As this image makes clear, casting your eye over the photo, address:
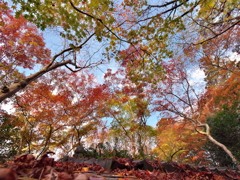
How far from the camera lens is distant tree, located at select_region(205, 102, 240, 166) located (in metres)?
10.00

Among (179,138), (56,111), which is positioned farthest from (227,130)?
(56,111)

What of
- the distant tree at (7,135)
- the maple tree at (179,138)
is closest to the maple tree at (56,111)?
the distant tree at (7,135)

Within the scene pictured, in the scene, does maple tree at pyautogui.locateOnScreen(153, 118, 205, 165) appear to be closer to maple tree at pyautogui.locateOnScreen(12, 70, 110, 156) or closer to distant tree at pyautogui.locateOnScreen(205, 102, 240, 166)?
distant tree at pyautogui.locateOnScreen(205, 102, 240, 166)

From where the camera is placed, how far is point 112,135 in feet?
40.9

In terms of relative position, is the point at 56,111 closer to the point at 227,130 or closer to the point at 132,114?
the point at 132,114

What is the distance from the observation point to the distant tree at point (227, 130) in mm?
9996

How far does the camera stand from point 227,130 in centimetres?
1035

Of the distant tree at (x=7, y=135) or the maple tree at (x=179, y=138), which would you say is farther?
the maple tree at (x=179, y=138)

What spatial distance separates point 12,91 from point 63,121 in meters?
5.94

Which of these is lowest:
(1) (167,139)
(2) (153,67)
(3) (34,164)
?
(3) (34,164)

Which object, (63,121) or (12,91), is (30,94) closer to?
(63,121)

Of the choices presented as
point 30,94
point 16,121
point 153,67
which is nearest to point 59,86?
point 30,94

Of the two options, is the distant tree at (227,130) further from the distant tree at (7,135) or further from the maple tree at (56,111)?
the distant tree at (7,135)

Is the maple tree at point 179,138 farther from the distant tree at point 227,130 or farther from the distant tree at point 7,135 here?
the distant tree at point 7,135
